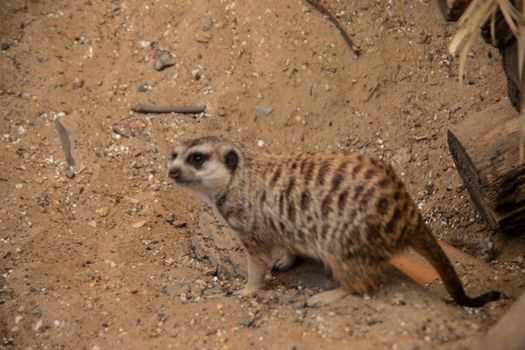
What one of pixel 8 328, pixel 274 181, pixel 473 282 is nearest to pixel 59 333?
pixel 8 328

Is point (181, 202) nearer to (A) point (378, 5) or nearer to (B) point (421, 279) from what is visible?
(B) point (421, 279)

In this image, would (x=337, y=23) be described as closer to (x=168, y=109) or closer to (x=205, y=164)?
(x=168, y=109)

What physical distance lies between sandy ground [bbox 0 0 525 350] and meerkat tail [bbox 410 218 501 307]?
0.12 m

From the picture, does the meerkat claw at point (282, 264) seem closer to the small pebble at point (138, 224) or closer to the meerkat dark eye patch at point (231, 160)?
the meerkat dark eye patch at point (231, 160)

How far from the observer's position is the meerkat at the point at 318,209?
1.95 metres

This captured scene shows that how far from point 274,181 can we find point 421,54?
1.27 m

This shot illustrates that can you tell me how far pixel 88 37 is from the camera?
→ 326cm

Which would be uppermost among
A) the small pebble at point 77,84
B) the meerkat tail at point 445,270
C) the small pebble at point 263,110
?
the small pebble at point 77,84

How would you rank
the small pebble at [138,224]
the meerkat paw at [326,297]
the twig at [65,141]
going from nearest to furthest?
the meerkat paw at [326,297] → the small pebble at [138,224] → the twig at [65,141]

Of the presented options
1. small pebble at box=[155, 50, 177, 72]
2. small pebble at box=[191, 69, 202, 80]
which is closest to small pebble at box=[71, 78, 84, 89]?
small pebble at box=[155, 50, 177, 72]

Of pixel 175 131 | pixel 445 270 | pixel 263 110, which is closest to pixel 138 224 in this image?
pixel 175 131

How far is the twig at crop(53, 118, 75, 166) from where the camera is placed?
2.92 metres

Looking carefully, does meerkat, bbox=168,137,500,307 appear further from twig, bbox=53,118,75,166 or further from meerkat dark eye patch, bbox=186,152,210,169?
twig, bbox=53,118,75,166

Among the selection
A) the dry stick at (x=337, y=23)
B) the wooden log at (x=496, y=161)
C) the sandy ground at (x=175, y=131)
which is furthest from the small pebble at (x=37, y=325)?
the dry stick at (x=337, y=23)
